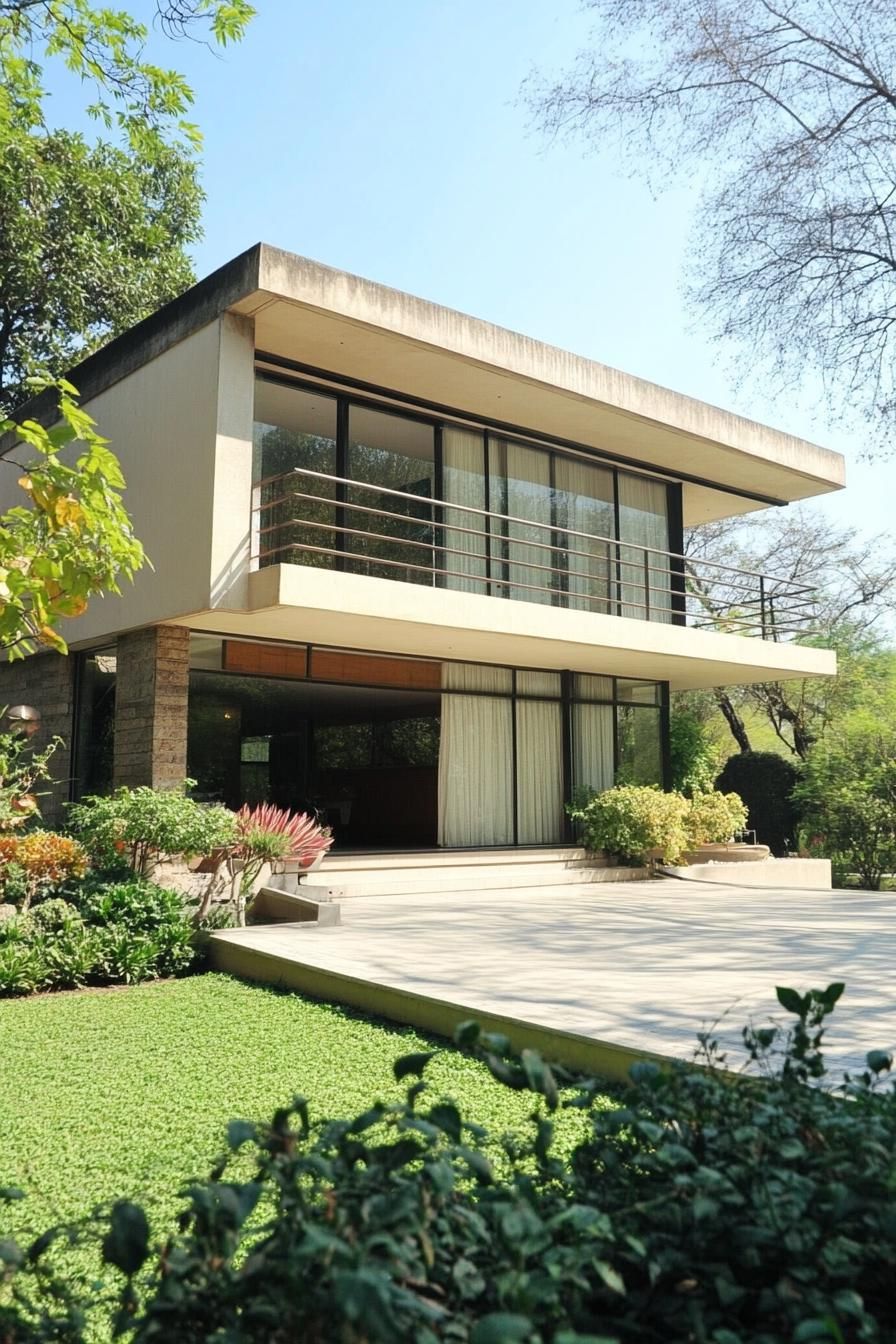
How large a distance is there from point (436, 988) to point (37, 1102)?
2.15 metres

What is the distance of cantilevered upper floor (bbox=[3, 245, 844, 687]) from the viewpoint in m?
10.6

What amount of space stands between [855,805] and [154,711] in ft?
38.2

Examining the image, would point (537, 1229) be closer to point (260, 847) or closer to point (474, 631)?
point (260, 847)

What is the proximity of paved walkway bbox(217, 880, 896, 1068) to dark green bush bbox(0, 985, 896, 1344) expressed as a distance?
2511mm

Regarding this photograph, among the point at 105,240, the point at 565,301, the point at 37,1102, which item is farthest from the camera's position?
the point at 105,240

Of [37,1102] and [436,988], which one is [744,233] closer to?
[436,988]

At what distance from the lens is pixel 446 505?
38.5 ft

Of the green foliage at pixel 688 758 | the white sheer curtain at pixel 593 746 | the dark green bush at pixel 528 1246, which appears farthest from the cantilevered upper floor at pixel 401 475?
the dark green bush at pixel 528 1246

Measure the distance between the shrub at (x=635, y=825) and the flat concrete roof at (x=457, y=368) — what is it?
513 centimetres

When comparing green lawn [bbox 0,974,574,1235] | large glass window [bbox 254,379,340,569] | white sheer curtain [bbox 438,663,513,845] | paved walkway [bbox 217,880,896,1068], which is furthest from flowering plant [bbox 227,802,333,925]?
white sheer curtain [bbox 438,663,513,845]

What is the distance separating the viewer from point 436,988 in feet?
19.4

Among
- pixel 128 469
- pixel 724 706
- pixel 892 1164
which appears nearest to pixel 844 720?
pixel 724 706

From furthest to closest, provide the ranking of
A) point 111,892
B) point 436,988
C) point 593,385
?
point 593,385 → point 111,892 → point 436,988

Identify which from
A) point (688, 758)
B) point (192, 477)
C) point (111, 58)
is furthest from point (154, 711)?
point (688, 758)
